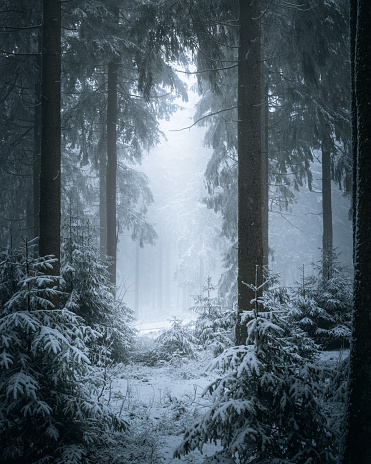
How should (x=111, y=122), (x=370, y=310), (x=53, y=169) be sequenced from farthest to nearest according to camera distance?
(x=111, y=122) → (x=53, y=169) → (x=370, y=310)

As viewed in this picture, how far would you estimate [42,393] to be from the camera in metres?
3.86

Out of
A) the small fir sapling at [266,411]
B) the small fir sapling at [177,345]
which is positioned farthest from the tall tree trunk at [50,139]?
the small fir sapling at [177,345]

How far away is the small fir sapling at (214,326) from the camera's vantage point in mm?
8766

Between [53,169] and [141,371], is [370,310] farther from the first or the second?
[141,371]

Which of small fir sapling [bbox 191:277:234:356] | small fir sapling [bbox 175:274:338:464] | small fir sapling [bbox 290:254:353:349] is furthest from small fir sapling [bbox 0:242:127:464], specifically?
small fir sapling [bbox 290:254:353:349]

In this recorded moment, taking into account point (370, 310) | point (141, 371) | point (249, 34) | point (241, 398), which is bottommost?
point (141, 371)

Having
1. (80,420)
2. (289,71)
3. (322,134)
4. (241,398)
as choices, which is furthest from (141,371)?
(322,134)

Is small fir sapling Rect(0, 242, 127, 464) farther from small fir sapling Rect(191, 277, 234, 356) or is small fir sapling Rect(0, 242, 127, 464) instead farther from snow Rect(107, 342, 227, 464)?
small fir sapling Rect(191, 277, 234, 356)

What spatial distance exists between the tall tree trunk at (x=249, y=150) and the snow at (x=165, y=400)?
2.32 metres

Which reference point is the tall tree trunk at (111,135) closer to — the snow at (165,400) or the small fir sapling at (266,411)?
the snow at (165,400)

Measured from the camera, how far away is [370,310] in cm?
319

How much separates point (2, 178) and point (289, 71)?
13.5 metres

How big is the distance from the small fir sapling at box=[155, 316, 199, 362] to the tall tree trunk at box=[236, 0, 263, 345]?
456 centimetres

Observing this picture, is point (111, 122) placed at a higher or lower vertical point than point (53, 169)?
higher
